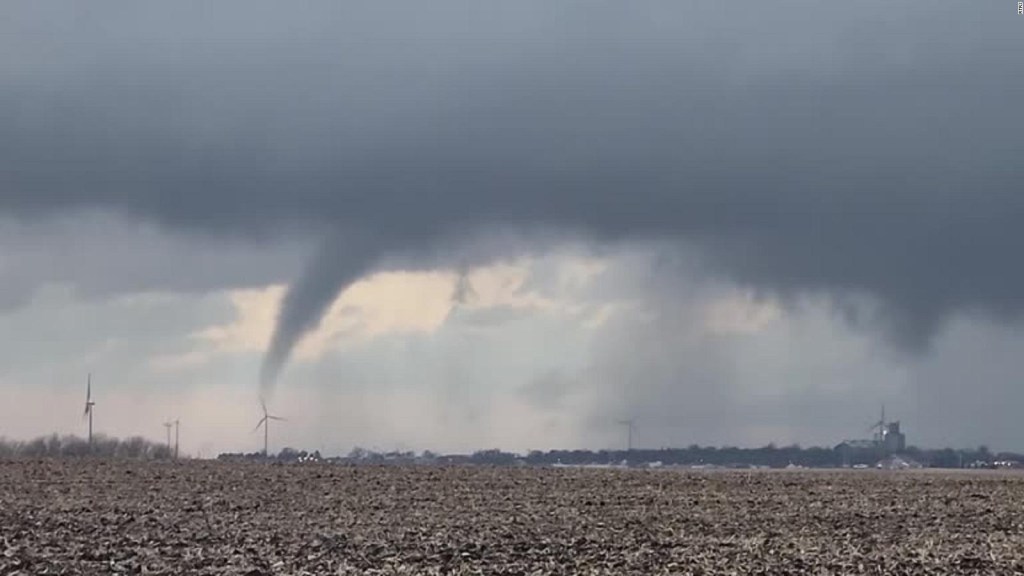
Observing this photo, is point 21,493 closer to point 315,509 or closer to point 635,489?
point 315,509

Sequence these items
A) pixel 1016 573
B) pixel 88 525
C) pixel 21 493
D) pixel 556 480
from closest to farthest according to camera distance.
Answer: pixel 1016 573
pixel 88 525
pixel 21 493
pixel 556 480

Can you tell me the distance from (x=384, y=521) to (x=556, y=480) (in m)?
28.7

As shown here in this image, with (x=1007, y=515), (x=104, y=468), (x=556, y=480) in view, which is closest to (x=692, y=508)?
(x=1007, y=515)

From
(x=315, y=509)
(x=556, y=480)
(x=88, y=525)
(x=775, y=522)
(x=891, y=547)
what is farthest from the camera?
(x=556, y=480)

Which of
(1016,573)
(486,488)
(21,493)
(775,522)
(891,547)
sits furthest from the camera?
(486,488)

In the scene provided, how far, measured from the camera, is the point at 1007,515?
183 ft

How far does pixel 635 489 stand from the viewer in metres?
69.3

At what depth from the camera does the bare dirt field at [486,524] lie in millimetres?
36219

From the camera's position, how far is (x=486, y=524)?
47.5m

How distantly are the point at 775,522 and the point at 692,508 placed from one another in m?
6.65

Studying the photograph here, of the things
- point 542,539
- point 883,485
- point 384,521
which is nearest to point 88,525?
point 384,521

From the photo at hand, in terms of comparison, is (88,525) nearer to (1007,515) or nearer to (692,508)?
(692,508)

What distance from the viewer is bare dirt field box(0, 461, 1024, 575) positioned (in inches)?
1426

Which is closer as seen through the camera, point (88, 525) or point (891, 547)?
point (891, 547)
